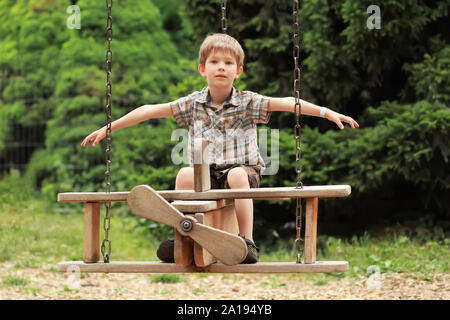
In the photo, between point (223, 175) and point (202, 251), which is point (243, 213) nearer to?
point (223, 175)

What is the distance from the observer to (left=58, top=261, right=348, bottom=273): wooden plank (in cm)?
291

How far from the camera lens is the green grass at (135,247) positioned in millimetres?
5973

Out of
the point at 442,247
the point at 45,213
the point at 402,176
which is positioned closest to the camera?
the point at 442,247

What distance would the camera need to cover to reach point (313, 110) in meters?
3.26

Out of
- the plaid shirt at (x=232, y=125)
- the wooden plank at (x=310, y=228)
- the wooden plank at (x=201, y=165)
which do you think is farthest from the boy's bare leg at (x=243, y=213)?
the wooden plank at (x=310, y=228)

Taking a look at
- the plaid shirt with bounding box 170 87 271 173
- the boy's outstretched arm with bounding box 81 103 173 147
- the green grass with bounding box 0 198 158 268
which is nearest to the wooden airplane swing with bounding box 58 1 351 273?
the plaid shirt with bounding box 170 87 271 173

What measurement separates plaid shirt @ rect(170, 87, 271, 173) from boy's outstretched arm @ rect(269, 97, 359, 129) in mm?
56

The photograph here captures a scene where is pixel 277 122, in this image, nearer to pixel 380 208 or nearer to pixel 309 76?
pixel 309 76

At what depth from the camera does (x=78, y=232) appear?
7723mm

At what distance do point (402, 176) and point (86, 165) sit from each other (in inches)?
197

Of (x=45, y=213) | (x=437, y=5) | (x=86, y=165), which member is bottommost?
(x=45, y=213)

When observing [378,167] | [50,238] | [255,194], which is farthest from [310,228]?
[50,238]
